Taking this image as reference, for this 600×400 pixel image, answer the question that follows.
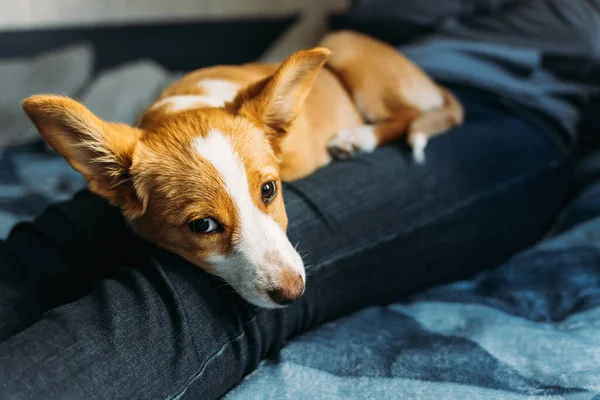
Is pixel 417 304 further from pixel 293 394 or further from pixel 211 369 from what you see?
pixel 211 369

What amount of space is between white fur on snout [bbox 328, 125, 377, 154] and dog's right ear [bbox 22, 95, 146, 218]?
703 mm

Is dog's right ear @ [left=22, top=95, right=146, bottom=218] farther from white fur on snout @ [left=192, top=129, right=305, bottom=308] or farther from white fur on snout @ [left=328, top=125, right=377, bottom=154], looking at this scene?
white fur on snout @ [left=328, top=125, right=377, bottom=154]

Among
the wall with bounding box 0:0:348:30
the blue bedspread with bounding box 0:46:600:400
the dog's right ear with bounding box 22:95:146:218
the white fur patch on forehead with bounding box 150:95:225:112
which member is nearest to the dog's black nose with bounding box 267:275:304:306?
the blue bedspread with bounding box 0:46:600:400

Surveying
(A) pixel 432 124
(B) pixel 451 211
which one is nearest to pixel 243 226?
(B) pixel 451 211

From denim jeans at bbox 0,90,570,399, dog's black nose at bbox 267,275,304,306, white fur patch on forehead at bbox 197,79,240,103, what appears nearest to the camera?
denim jeans at bbox 0,90,570,399

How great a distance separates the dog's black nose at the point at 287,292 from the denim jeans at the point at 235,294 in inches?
3.5

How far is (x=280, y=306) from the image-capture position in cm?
114

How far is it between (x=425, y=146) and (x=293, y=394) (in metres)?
0.93

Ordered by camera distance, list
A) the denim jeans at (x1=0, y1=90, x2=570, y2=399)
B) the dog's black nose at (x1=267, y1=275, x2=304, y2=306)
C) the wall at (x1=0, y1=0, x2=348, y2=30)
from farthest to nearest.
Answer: the wall at (x1=0, y1=0, x2=348, y2=30) → the dog's black nose at (x1=267, y1=275, x2=304, y2=306) → the denim jeans at (x1=0, y1=90, x2=570, y2=399)

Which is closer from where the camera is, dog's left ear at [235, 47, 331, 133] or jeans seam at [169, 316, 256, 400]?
jeans seam at [169, 316, 256, 400]

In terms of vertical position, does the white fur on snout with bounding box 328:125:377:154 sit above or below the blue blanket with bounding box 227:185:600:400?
above

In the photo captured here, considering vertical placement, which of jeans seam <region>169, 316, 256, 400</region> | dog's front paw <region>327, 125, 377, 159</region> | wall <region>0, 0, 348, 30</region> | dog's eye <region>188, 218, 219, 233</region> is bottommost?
jeans seam <region>169, 316, 256, 400</region>

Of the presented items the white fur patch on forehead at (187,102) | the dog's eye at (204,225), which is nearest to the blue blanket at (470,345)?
the dog's eye at (204,225)

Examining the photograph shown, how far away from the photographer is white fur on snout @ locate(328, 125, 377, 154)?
178 centimetres
